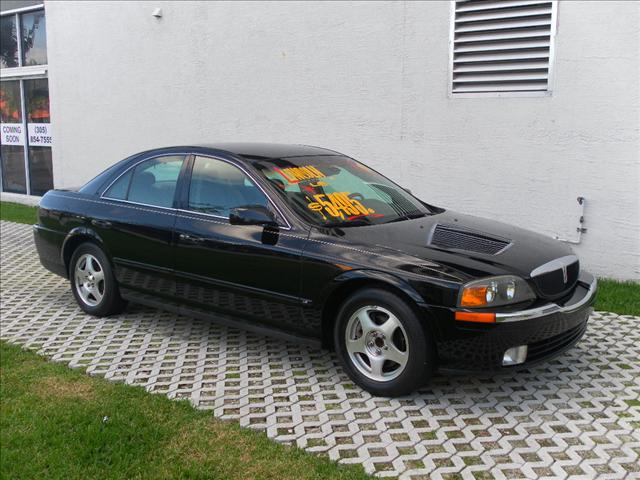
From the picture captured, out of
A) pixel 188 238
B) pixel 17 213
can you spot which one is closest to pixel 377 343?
pixel 188 238

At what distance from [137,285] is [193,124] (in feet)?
18.4

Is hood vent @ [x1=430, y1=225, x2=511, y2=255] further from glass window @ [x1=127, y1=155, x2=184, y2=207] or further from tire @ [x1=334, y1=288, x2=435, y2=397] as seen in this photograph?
glass window @ [x1=127, y1=155, x2=184, y2=207]

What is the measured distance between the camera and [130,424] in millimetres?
3730

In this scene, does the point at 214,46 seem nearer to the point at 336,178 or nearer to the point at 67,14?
the point at 67,14

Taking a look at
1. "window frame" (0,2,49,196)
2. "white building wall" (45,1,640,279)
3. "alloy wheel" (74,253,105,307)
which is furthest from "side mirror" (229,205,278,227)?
"window frame" (0,2,49,196)

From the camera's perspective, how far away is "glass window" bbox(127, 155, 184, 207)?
17.3 ft

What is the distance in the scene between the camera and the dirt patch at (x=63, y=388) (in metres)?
4.18

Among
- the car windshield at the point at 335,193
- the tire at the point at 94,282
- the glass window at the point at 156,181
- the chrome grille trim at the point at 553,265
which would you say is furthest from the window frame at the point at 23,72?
the chrome grille trim at the point at 553,265

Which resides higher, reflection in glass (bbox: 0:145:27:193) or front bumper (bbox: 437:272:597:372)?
reflection in glass (bbox: 0:145:27:193)

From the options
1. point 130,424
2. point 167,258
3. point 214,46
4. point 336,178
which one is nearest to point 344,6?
point 214,46

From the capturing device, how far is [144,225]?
526cm

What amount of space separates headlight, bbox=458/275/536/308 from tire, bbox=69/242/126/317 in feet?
10.7

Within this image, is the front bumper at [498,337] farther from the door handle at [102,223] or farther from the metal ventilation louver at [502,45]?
the metal ventilation louver at [502,45]

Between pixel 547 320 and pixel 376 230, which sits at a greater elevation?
pixel 376 230
